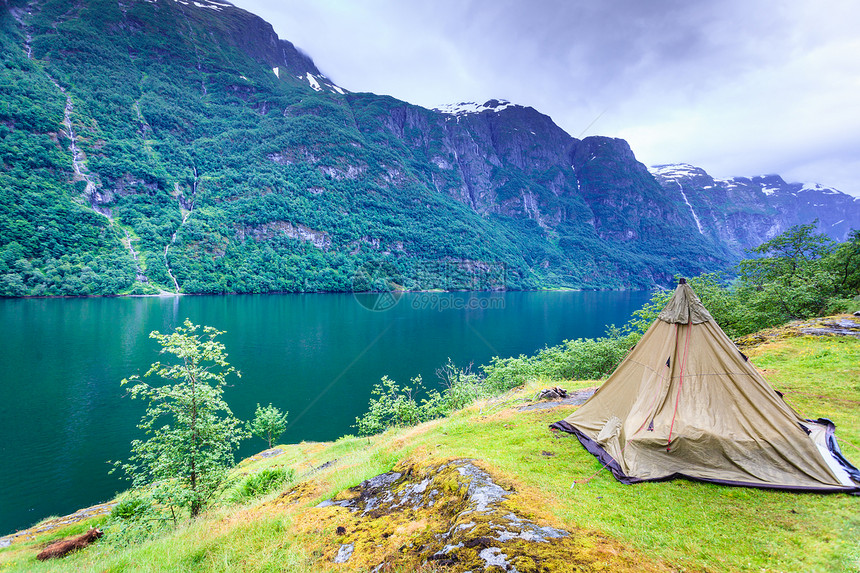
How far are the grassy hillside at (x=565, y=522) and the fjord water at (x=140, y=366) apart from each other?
15.1 meters

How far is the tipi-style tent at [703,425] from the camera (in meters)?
5.57

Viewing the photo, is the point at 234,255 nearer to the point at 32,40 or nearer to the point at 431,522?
the point at 431,522

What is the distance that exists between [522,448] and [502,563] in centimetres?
419

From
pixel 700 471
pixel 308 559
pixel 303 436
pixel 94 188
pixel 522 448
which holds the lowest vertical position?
pixel 303 436

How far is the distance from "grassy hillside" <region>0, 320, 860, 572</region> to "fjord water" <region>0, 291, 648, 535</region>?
15132mm

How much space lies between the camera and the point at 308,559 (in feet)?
15.9

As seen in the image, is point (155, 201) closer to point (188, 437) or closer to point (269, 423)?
point (269, 423)

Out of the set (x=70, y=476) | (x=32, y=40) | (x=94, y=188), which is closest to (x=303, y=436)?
(x=70, y=476)

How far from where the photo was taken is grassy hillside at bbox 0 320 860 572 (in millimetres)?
3797

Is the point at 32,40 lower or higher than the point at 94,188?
higher

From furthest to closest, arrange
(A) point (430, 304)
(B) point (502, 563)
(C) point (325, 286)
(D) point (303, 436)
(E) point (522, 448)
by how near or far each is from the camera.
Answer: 1. (C) point (325, 286)
2. (A) point (430, 304)
3. (D) point (303, 436)
4. (E) point (522, 448)
5. (B) point (502, 563)

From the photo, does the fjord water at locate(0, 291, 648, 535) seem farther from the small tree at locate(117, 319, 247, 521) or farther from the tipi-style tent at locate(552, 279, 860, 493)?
the tipi-style tent at locate(552, 279, 860, 493)

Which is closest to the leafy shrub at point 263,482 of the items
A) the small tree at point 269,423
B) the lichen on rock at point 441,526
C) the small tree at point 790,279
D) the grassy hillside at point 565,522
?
the grassy hillside at point 565,522

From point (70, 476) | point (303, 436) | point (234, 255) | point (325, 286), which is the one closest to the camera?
point (70, 476)
